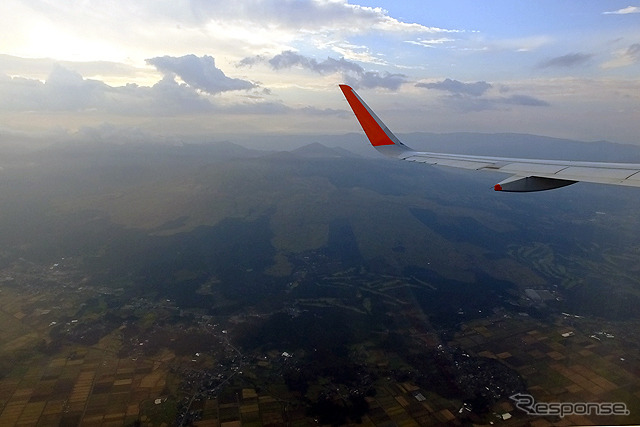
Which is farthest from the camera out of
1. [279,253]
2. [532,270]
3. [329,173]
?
[329,173]

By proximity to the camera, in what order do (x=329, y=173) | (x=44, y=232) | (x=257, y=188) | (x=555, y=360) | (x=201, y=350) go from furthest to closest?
(x=329, y=173)
(x=257, y=188)
(x=44, y=232)
(x=201, y=350)
(x=555, y=360)

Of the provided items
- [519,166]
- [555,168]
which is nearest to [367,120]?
[519,166]

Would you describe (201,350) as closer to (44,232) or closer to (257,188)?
(44,232)

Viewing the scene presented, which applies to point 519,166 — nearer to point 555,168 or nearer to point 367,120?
point 555,168

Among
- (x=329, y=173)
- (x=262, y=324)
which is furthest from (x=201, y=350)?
(x=329, y=173)

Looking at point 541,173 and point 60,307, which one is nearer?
point 541,173

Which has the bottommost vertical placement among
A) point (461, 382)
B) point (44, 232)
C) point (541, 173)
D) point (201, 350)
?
point (44, 232)

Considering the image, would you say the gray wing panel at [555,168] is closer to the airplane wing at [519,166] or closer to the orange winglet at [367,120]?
the airplane wing at [519,166]

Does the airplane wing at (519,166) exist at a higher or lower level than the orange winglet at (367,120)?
lower

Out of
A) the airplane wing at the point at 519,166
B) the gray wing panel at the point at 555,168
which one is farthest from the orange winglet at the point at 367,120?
the gray wing panel at the point at 555,168
